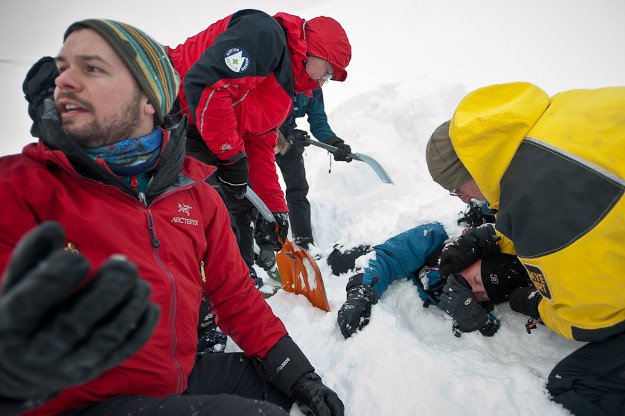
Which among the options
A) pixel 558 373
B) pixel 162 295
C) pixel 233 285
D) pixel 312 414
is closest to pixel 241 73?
pixel 233 285

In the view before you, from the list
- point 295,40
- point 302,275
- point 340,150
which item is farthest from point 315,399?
point 340,150

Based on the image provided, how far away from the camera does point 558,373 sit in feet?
4.81

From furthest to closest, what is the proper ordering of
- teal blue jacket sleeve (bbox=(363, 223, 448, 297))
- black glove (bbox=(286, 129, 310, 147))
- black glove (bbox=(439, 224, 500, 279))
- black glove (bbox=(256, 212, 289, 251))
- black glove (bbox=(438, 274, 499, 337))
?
1. black glove (bbox=(286, 129, 310, 147))
2. black glove (bbox=(256, 212, 289, 251))
3. teal blue jacket sleeve (bbox=(363, 223, 448, 297))
4. black glove (bbox=(439, 224, 500, 279))
5. black glove (bbox=(438, 274, 499, 337))

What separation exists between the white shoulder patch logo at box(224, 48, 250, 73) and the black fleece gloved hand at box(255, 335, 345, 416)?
145 cm

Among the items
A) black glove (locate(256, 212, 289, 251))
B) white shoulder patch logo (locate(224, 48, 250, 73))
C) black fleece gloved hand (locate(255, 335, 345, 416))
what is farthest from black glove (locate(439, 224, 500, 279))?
white shoulder patch logo (locate(224, 48, 250, 73))

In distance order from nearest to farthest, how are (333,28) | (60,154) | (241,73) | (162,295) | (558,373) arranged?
(60,154)
(162,295)
(558,373)
(241,73)
(333,28)

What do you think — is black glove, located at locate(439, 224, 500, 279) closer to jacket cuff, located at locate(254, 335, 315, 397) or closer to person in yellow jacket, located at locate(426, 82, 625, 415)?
person in yellow jacket, located at locate(426, 82, 625, 415)

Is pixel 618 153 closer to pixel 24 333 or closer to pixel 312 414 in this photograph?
pixel 312 414

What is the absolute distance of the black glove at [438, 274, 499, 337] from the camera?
193 centimetres

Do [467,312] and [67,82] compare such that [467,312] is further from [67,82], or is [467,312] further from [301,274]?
[67,82]

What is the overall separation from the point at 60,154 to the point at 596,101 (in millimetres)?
1764

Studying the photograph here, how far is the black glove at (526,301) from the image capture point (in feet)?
5.82

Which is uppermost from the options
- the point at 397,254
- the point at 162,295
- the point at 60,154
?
the point at 60,154

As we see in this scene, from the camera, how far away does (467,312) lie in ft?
6.34
